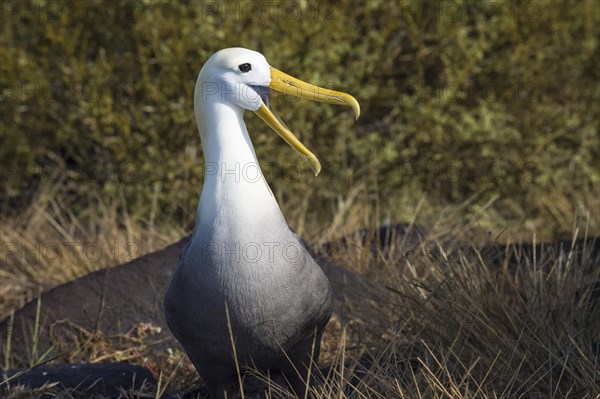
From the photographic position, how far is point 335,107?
665 cm

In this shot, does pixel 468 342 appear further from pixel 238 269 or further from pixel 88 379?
pixel 88 379

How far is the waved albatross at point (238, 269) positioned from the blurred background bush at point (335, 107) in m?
2.61

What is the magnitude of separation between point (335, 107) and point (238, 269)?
394 cm

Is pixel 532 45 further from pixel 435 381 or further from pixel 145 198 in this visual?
pixel 435 381

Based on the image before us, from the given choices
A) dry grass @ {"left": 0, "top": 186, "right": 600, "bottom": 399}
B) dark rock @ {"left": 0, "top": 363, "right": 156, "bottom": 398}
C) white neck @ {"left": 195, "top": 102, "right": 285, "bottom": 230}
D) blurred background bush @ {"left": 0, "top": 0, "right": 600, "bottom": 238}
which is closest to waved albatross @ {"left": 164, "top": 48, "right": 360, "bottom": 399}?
white neck @ {"left": 195, "top": 102, "right": 285, "bottom": 230}

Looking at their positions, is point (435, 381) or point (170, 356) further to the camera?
point (170, 356)

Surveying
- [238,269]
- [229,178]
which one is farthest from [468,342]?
[229,178]

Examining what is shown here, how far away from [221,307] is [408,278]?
1.16 m

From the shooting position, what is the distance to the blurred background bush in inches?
243

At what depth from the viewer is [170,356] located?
399 centimetres

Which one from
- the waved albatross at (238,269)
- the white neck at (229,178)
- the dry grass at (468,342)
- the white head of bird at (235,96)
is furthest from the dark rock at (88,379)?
the white head of bird at (235,96)

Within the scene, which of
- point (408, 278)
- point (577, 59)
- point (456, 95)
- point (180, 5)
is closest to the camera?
point (408, 278)

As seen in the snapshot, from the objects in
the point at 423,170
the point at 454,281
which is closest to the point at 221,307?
the point at 454,281

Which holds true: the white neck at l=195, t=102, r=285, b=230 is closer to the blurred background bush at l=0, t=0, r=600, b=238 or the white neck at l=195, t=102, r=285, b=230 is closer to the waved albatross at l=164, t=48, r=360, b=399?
the waved albatross at l=164, t=48, r=360, b=399
